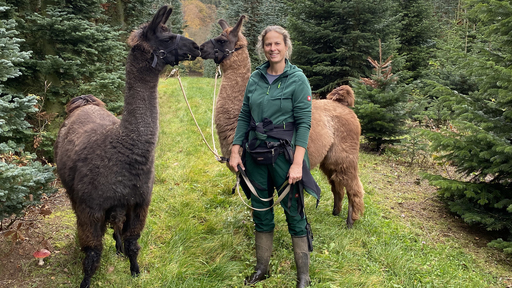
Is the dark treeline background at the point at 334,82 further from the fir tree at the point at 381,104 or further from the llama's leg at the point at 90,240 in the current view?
the llama's leg at the point at 90,240

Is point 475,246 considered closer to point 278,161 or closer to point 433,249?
point 433,249

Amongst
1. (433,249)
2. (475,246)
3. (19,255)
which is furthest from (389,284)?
(19,255)

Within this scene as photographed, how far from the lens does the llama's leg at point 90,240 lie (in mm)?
2520

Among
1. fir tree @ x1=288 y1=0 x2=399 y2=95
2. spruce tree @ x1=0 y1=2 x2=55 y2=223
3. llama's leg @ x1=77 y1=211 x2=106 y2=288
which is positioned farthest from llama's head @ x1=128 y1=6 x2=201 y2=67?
fir tree @ x1=288 y1=0 x2=399 y2=95

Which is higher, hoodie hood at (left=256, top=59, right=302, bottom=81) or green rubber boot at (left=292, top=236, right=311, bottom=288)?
hoodie hood at (left=256, top=59, right=302, bottom=81)

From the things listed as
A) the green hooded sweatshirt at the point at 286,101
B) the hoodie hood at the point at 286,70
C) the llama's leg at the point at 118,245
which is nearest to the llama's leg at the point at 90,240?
the llama's leg at the point at 118,245

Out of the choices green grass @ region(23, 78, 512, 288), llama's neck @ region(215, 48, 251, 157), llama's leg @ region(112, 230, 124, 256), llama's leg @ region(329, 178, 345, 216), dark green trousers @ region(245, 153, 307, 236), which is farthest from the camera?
llama's leg @ region(329, 178, 345, 216)

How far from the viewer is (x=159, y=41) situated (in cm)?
271

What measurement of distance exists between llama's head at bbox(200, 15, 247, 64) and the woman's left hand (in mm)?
1736

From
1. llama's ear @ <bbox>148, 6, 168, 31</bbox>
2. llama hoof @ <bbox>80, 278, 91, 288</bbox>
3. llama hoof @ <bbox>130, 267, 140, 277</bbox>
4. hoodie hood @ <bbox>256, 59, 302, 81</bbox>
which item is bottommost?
llama hoof @ <bbox>130, 267, 140, 277</bbox>

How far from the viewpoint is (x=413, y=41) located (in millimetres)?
14102

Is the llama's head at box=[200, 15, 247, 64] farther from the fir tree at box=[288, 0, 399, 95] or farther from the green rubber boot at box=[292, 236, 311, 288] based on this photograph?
the fir tree at box=[288, 0, 399, 95]

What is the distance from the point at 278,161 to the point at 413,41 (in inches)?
558

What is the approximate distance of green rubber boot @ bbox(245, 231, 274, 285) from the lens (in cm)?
301
